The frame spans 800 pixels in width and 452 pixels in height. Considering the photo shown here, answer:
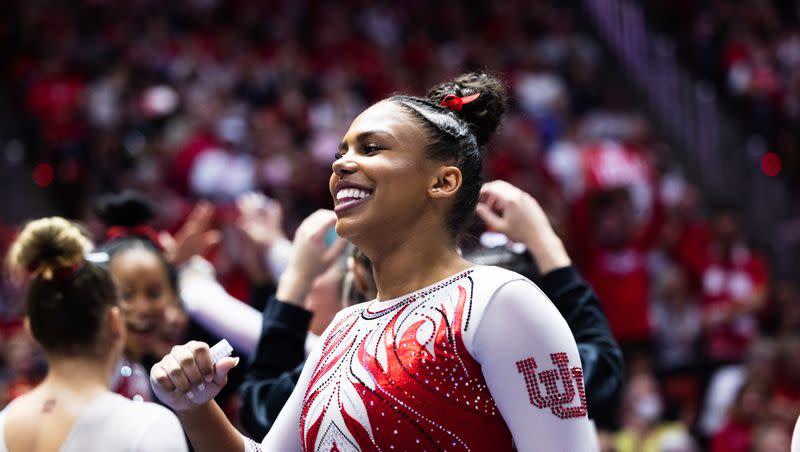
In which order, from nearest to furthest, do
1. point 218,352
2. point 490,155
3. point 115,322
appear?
point 218,352 → point 115,322 → point 490,155

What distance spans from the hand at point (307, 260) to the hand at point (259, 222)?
2.59 ft

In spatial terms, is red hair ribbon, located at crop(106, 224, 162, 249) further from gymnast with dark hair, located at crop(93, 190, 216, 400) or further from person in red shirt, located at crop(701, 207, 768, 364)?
person in red shirt, located at crop(701, 207, 768, 364)

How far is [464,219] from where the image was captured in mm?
2393

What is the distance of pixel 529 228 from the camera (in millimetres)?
2902

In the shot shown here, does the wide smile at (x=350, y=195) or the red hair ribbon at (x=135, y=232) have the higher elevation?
the wide smile at (x=350, y=195)

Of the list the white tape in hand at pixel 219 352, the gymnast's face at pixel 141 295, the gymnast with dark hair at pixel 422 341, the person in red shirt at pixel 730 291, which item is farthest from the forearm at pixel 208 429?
the person in red shirt at pixel 730 291

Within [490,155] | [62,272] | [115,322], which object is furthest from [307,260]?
[490,155]

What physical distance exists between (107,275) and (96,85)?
721 centimetres

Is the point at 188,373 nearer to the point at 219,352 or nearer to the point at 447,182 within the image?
the point at 219,352

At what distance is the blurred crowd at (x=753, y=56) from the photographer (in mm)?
9609

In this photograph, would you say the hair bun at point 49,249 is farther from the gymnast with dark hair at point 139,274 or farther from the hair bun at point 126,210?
the hair bun at point 126,210

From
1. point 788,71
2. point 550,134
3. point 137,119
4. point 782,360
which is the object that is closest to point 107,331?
point 782,360

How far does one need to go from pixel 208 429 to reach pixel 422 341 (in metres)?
0.50

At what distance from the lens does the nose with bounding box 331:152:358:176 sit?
2311mm
